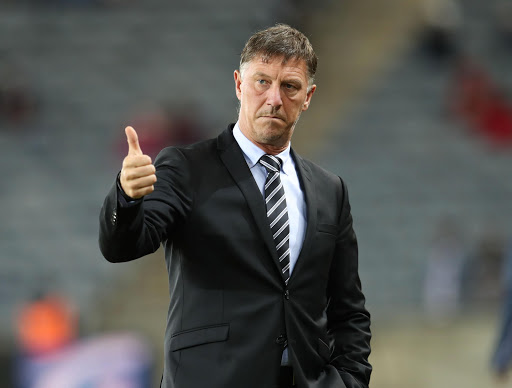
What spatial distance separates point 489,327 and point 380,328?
1.02 m

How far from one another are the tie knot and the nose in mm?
165

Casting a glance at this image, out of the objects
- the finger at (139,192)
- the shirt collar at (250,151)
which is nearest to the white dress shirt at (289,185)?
the shirt collar at (250,151)

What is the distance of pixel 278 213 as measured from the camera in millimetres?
2674

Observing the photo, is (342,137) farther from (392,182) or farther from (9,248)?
(9,248)

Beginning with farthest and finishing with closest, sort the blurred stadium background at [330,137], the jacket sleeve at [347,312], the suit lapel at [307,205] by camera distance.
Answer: the blurred stadium background at [330,137] < the jacket sleeve at [347,312] < the suit lapel at [307,205]

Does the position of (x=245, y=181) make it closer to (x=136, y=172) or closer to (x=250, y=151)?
(x=250, y=151)

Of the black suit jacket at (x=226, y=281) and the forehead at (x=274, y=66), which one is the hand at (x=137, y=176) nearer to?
the black suit jacket at (x=226, y=281)

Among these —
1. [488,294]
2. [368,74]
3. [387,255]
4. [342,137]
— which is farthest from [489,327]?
[368,74]

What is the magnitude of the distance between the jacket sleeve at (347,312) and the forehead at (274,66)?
1.51ft

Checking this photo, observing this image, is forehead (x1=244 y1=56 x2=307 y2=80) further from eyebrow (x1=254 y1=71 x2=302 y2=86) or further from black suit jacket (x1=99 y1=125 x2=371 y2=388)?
black suit jacket (x1=99 y1=125 x2=371 y2=388)

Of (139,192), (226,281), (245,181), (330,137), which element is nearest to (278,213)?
(245,181)

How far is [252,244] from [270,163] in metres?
0.28

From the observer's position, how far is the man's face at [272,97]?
2.68 meters

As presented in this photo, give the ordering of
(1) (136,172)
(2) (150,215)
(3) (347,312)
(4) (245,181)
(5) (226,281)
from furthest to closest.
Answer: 1. (3) (347,312)
2. (4) (245,181)
3. (5) (226,281)
4. (2) (150,215)
5. (1) (136,172)
